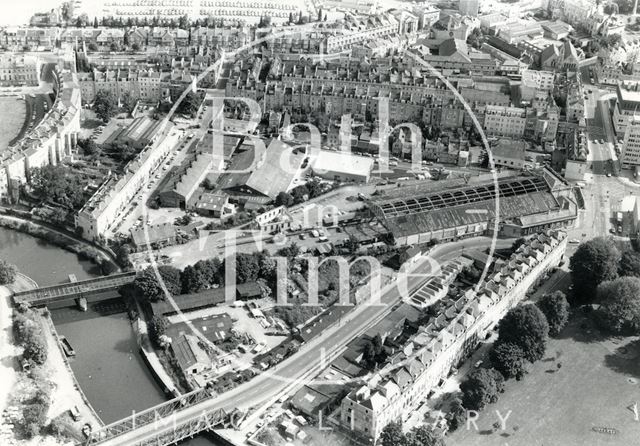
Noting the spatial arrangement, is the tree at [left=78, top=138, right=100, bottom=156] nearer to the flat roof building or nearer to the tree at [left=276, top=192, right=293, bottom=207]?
the tree at [left=276, top=192, right=293, bottom=207]

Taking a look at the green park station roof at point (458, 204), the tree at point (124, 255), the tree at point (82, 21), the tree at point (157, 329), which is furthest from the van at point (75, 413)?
the tree at point (82, 21)

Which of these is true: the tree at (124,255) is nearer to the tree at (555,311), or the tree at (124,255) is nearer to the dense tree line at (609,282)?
the tree at (555,311)

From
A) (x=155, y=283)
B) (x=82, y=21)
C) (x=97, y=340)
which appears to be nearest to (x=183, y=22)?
(x=82, y=21)

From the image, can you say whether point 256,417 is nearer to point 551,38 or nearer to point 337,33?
point 337,33

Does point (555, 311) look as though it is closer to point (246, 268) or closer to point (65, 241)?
point (246, 268)

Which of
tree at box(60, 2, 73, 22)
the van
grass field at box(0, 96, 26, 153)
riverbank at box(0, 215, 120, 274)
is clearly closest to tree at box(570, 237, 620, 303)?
riverbank at box(0, 215, 120, 274)

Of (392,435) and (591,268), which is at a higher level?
(591,268)
